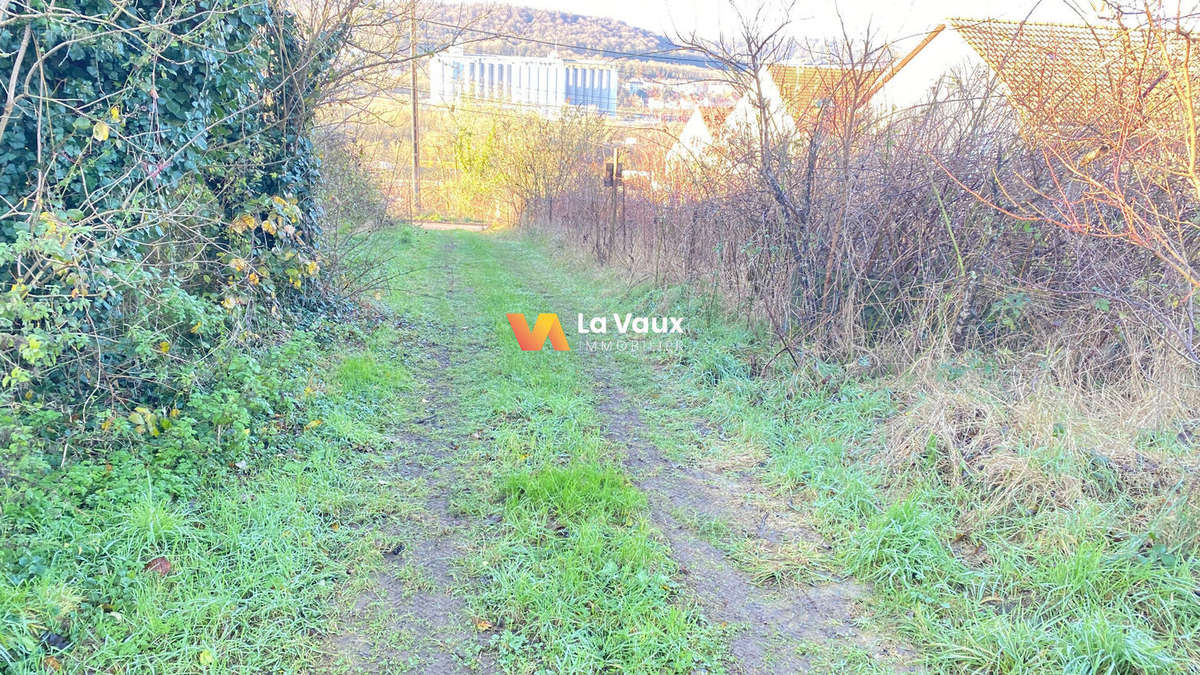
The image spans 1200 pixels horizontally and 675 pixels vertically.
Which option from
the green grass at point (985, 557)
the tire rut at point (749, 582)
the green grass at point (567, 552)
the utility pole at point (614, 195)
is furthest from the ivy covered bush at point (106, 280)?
the utility pole at point (614, 195)

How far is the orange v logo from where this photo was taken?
6945 millimetres

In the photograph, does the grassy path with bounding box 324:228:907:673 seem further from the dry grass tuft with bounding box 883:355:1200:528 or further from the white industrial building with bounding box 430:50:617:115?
the white industrial building with bounding box 430:50:617:115

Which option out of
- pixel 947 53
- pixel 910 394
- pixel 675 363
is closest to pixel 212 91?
pixel 675 363

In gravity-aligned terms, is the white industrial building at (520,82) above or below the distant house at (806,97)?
above

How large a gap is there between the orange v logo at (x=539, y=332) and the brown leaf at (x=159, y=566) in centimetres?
412

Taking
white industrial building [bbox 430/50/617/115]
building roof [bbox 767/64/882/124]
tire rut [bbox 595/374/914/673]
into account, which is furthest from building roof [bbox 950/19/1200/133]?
white industrial building [bbox 430/50/617/115]

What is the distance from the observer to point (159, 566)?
9.14ft

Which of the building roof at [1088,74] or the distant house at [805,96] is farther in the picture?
the distant house at [805,96]

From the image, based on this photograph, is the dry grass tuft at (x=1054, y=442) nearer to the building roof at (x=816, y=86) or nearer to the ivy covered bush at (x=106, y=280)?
the building roof at (x=816, y=86)

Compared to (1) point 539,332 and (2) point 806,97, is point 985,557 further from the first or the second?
(1) point 539,332

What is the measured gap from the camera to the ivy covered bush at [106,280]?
113 inches

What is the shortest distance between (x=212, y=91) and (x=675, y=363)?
171 inches

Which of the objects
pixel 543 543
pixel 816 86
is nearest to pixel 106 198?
pixel 543 543

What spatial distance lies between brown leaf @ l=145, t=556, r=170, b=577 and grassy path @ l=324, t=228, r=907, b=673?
0.81 metres
